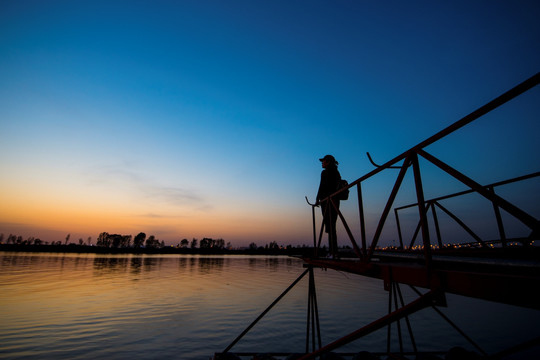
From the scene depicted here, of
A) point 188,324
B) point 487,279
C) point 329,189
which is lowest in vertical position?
point 188,324

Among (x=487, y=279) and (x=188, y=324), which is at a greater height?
(x=487, y=279)

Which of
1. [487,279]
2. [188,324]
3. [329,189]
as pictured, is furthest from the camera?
[188,324]

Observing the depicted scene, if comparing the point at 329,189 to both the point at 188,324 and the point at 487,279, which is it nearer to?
the point at 487,279

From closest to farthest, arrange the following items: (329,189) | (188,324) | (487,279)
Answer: (487,279), (329,189), (188,324)

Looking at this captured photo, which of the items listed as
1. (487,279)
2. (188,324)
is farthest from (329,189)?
(188,324)

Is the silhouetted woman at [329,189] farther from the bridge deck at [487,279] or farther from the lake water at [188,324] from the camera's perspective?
the lake water at [188,324]

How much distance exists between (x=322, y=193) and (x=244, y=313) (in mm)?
11008

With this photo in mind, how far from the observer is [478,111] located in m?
2.48

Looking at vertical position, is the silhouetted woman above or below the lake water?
above

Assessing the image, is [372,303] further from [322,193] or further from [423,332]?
[322,193]

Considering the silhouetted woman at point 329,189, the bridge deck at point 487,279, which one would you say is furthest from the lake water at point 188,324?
the bridge deck at point 487,279

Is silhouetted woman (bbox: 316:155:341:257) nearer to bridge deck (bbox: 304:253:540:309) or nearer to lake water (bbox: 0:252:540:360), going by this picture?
bridge deck (bbox: 304:253:540:309)

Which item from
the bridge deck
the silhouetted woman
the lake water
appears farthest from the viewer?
the lake water

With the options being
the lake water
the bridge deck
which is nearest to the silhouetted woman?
the bridge deck
